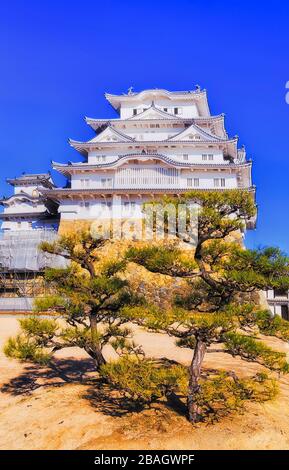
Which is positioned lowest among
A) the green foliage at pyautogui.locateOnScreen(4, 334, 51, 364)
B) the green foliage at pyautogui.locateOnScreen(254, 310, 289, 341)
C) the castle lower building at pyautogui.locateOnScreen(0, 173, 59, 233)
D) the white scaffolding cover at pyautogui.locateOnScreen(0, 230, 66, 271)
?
the green foliage at pyautogui.locateOnScreen(4, 334, 51, 364)

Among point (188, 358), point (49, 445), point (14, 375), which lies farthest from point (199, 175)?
point (49, 445)

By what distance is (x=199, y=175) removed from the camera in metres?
31.0

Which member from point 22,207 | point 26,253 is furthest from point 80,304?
point 22,207

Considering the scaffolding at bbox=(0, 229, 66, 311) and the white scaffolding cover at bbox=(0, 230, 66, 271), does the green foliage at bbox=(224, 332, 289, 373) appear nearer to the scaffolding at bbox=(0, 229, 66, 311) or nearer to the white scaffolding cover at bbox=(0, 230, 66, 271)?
the scaffolding at bbox=(0, 229, 66, 311)

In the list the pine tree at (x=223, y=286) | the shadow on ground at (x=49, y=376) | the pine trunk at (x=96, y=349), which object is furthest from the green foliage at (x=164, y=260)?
the shadow on ground at (x=49, y=376)

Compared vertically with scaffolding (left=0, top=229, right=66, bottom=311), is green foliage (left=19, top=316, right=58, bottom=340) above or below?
below

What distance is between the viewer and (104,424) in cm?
706

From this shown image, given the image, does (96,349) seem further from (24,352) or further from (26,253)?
(26,253)

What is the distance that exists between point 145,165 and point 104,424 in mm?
25976

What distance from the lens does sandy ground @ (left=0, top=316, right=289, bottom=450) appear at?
20.9ft

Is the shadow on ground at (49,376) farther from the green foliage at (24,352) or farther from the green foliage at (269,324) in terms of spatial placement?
the green foliage at (269,324)

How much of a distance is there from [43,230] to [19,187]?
825cm

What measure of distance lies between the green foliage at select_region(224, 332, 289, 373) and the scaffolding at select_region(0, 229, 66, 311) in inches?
897

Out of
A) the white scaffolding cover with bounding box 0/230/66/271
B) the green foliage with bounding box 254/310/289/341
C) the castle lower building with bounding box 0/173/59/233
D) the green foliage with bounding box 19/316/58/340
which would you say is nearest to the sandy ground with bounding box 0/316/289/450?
the green foliage with bounding box 19/316/58/340
